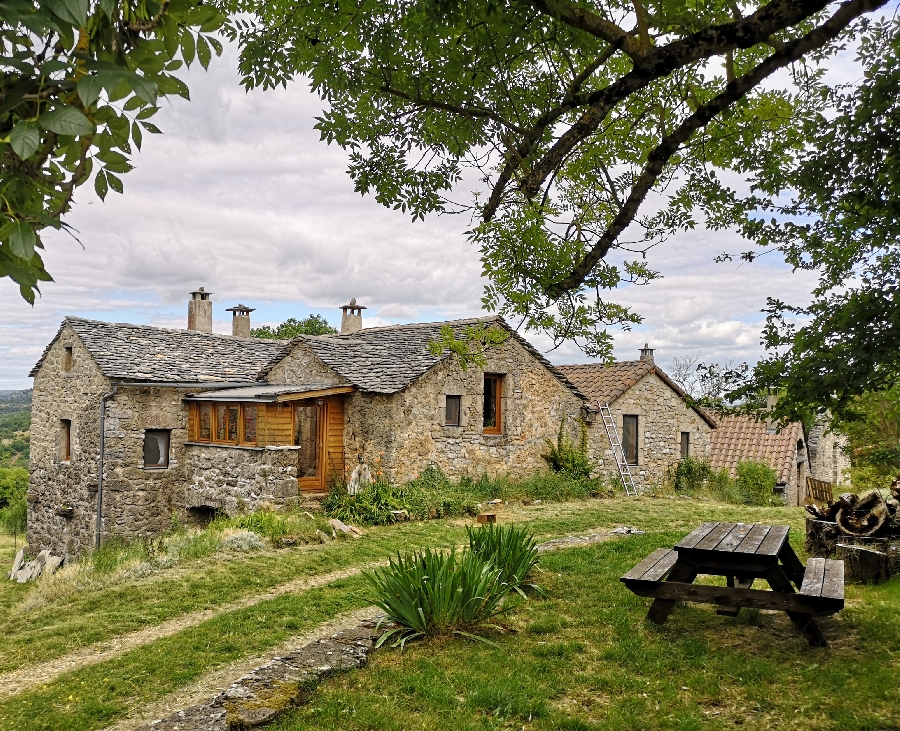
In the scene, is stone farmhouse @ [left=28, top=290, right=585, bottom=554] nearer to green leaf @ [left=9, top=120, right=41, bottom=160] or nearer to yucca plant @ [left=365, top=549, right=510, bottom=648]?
yucca plant @ [left=365, top=549, right=510, bottom=648]

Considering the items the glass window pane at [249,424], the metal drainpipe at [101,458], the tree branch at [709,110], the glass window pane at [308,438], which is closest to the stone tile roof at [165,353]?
the metal drainpipe at [101,458]

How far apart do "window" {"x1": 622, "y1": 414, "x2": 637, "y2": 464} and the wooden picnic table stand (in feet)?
48.8

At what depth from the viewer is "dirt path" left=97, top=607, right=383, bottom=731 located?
17.5ft

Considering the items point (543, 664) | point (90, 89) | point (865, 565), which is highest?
point (90, 89)

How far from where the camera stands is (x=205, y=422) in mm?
17172

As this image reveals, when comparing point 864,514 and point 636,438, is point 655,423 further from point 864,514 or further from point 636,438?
point 864,514

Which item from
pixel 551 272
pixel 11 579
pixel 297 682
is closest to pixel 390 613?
pixel 297 682

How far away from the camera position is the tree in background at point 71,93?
1727mm

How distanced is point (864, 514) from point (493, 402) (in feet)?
35.0

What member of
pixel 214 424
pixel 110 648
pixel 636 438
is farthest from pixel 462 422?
pixel 110 648

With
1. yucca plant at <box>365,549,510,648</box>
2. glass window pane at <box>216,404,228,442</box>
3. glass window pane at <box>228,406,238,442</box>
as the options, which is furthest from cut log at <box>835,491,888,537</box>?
glass window pane at <box>216,404,228,442</box>

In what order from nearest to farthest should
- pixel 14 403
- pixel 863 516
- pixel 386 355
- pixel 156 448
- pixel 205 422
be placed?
pixel 863 516, pixel 205 422, pixel 156 448, pixel 386 355, pixel 14 403

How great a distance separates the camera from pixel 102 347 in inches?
715

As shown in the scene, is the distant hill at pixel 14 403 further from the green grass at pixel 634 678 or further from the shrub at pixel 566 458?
the green grass at pixel 634 678
